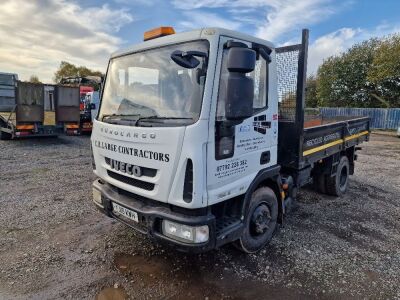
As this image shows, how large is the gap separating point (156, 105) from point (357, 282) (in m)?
2.81

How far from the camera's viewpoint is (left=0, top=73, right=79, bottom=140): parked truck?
11445 mm

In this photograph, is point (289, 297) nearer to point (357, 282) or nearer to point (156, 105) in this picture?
point (357, 282)

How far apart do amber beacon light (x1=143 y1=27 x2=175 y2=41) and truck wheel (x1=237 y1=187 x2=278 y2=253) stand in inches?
78.1

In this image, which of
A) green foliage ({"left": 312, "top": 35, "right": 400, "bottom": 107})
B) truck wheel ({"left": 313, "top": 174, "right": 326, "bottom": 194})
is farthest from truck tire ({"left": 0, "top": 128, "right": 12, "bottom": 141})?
green foliage ({"left": 312, "top": 35, "right": 400, "bottom": 107})

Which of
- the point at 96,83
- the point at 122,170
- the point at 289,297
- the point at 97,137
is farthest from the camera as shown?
the point at 96,83

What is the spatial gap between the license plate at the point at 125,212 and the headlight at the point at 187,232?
0.41 m

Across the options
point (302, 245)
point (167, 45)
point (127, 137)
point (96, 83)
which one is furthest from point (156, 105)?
point (96, 83)

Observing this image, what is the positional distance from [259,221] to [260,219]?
0.03 metres

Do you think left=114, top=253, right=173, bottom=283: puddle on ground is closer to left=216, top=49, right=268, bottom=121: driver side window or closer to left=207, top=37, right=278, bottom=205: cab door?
left=207, top=37, right=278, bottom=205: cab door

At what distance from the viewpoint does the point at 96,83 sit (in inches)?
816

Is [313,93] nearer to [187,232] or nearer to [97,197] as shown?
[97,197]

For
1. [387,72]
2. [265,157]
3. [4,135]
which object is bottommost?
[4,135]

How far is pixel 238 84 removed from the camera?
250 centimetres

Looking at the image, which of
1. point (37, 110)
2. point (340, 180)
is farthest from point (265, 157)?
point (37, 110)
